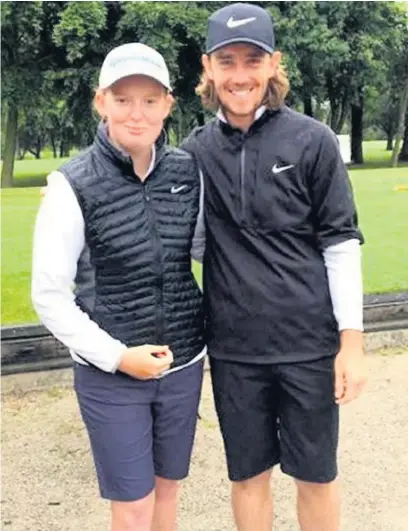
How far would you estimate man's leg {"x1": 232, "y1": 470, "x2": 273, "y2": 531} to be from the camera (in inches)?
98.1

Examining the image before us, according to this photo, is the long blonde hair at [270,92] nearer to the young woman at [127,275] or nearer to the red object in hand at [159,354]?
the young woman at [127,275]

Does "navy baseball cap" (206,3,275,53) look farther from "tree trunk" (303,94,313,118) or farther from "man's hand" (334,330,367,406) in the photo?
"tree trunk" (303,94,313,118)

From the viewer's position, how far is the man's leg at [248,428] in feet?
7.61

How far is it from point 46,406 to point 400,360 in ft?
6.93

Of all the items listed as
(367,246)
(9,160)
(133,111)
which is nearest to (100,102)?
(133,111)

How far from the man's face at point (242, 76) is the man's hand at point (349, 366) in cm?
65

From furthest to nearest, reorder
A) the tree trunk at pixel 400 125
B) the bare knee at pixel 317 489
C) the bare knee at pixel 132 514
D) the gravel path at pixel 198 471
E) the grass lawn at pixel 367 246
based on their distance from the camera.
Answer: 1. the tree trunk at pixel 400 125
2. the grass lawn at pixel 367 246
3. the gravel path at pixel 198 471
4. the bare knee at pixel 317 489
5. the bare knee at pixel 132 514

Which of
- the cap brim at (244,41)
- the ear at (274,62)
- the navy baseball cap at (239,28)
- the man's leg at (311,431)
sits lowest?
the man's leg at (311,431)

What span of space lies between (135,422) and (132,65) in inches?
35.2

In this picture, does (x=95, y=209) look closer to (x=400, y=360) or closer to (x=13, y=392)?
(x=13, y=392)

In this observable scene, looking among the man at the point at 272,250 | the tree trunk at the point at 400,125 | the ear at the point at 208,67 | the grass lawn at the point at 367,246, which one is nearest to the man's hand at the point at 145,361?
the man at the point at 272,250

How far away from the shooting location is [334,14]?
2558 cm

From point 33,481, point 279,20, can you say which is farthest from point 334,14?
point 33,481

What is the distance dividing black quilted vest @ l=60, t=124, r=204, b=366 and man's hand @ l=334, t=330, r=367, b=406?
0.45 meters
